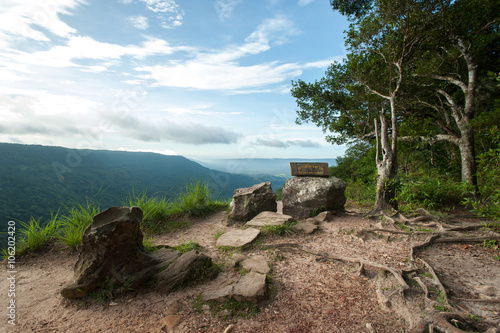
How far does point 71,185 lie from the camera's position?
2681cm

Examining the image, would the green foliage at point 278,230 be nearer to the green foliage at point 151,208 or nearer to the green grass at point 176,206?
the green grass at point 176,206

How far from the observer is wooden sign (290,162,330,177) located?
317 inches

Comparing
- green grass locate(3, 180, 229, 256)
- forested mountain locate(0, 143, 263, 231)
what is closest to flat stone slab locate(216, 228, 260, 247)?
green grass locate(3, 180, 229, 256)

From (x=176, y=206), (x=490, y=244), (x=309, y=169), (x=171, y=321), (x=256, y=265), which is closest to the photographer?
(x=171, y=321)

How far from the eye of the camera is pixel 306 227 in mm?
6055

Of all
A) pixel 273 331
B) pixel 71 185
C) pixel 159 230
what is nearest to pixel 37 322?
pixel 273 331

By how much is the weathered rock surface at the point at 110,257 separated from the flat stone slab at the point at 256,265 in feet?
4.94

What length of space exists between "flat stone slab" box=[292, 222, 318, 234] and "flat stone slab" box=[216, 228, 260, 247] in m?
1.01

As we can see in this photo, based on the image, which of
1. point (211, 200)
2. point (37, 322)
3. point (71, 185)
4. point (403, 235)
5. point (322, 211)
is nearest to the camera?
point (37, 322)

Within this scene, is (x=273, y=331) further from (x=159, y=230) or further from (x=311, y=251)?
(x=159, y=230)

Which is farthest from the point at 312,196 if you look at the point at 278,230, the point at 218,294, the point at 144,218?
the point at 144,218

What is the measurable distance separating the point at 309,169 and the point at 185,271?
5520 mm

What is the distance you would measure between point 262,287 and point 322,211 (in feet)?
15.2

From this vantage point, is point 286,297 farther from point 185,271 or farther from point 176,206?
point 176,206
